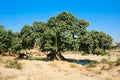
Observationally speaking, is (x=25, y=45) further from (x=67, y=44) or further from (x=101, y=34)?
(x=101, y=34)

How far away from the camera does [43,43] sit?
39156 millimetres

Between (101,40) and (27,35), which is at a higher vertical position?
(27,35)

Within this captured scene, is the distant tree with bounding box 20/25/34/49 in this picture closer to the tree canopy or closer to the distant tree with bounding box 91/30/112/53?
the tree canopy

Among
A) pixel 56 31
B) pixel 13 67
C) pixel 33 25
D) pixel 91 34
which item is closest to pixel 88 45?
pixel 91 34

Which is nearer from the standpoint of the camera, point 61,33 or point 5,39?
point 61,33

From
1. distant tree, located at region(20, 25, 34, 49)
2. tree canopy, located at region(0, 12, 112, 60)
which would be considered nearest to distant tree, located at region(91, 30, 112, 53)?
tree canopy, located at region(0, 12, 112, 60)

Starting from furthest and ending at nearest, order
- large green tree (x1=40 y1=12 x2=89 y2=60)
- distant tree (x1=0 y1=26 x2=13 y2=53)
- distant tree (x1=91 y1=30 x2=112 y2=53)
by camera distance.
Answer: distant tree (x1=0 y1=26 x2=13 y2=53)
distant tree (x1=91 y1=30 x2=112 y2=53)
large green tree (x1=40 y1=12 x2=89 y2=60)

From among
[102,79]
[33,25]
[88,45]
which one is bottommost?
[102,79]

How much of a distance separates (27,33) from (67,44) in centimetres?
775

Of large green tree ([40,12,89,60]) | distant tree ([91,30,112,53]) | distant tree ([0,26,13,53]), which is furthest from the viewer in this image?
distant tree ([0,26,13,53])

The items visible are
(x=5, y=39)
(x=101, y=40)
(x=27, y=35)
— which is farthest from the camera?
(x=5, y=39)

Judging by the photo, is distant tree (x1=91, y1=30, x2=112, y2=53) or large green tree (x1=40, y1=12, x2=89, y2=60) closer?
large green tree (x1=40, y1=12, x2=89, y2=60)

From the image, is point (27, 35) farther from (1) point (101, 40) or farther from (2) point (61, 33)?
(1) point (101, 40)

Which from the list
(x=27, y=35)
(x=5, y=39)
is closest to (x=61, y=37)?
(x=27, y=35)
